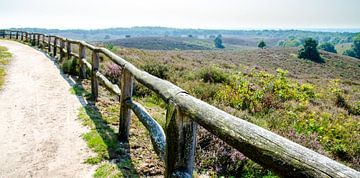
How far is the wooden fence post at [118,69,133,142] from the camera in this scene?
4859 millimetres

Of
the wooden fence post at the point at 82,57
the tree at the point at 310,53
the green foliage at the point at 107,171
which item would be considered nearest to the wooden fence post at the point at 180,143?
the green foliage at the point at 107,171

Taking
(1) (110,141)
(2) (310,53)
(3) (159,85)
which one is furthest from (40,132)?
(2) (310,53)

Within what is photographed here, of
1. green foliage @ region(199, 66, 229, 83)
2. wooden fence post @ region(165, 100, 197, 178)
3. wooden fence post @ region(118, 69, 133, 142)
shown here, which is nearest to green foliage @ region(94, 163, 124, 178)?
wooden fence post @ region(118, 69, 133, 142)

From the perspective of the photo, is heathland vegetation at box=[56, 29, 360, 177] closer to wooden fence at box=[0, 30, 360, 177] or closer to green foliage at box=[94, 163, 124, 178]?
green foliage at box=[94, 163, 124, 178]

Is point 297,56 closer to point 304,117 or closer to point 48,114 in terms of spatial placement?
point 304,117

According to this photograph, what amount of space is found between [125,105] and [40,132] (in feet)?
6.03

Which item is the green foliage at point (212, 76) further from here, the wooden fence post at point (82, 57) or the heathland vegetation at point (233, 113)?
the wooden fence post at point (82, 57)

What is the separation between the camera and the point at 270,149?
165 centimetres

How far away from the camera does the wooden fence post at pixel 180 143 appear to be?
2.56 meters

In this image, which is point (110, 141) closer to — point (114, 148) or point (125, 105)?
point (114, 148)

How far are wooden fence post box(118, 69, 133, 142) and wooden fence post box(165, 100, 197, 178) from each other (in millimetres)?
2260

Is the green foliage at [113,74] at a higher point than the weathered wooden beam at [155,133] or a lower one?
higher

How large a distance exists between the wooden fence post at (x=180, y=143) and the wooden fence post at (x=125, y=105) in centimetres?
226

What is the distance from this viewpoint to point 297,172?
4.87 ft
